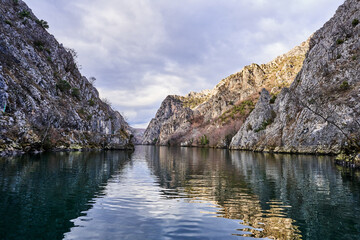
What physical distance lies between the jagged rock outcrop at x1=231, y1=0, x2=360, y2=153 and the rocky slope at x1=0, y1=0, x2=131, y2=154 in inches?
3212

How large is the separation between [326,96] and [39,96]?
109 meters

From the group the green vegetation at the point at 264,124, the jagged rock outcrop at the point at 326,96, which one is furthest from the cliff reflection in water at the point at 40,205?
the green vegetation at the point at 264,124

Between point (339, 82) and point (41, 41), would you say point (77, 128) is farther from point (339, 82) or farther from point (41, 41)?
point (339, 82)

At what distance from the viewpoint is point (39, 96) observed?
79.9 metres

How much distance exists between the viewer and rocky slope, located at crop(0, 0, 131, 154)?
62.0m

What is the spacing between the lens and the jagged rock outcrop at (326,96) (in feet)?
237

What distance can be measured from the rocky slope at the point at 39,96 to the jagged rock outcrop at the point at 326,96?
268 ft

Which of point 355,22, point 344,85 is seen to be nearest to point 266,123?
point 344,85

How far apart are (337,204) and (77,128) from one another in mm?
107240

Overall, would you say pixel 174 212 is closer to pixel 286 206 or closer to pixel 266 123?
pixel 286 206

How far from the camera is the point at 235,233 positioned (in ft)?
35.3

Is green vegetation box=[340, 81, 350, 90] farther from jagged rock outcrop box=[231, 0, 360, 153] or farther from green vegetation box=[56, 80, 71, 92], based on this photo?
green vegetation box=[56, 80, 71, 92]

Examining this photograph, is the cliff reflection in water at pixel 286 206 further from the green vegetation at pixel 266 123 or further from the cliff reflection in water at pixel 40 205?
the green vegetation at pixel 266 123

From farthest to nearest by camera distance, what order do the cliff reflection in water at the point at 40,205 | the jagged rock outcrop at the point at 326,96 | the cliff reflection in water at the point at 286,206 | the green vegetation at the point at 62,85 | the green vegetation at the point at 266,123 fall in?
the green vegetation at the point at 266,123
the green vegetation at the point at 62,85
the jagged rock outcrop at the point at 326,96
the cliff reflection in water at the point at 286,206
the cliff reflection in water at the point at 40,205
